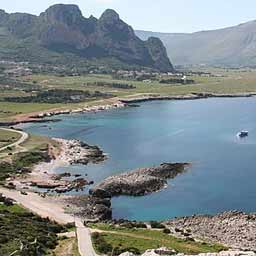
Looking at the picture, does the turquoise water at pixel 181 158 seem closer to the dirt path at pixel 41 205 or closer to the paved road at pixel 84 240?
the dirt path at pixel 41 205

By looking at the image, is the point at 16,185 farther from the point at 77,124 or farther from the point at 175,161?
the point at 77,124

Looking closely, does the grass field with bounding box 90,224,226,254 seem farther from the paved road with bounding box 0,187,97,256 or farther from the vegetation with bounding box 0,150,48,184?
the vegetation with bounding box 0,150,48,184

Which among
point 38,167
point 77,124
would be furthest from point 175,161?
point 77,124

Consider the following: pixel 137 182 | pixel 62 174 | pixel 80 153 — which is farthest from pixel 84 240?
pixel 80 153

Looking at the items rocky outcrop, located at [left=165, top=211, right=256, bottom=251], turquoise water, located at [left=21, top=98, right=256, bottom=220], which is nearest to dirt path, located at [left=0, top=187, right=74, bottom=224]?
turquoise water, located at [left=21, top=98, right=256, bottom=220]

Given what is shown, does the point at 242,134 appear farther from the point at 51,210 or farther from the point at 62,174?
the point at 51,210

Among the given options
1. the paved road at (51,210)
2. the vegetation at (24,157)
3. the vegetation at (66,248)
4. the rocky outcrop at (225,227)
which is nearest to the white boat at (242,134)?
the vegetation at (24,157)
